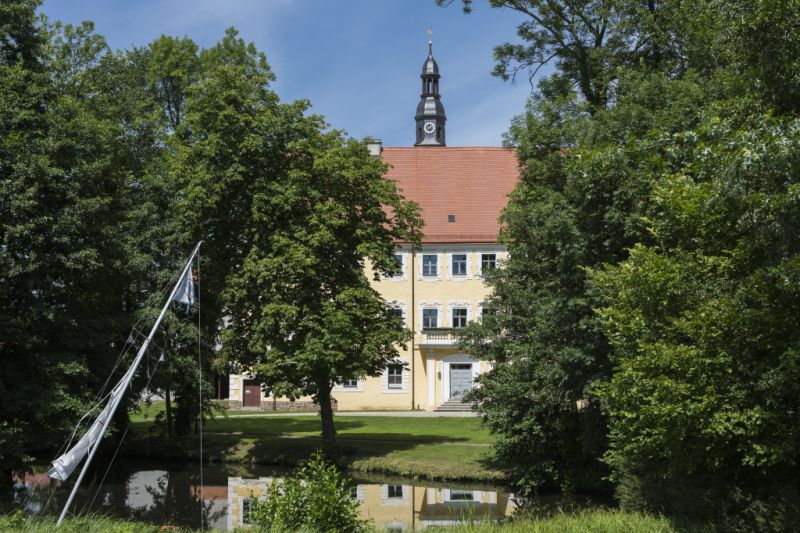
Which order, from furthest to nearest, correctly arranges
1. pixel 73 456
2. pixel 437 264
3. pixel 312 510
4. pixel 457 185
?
pixel 457 185 → pixel 437 264 → pixel 73 456 → pixel 312 510

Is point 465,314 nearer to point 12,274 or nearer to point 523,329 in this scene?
point 523,329

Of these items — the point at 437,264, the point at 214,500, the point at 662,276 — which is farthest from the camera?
the point at 437,264

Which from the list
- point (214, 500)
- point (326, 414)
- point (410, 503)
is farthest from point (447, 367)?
point (214, 500)

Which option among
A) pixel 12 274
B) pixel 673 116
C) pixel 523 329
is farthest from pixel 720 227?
pixel 12 274

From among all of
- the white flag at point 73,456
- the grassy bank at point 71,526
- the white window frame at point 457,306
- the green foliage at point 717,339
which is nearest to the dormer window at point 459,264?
the white window frame at point 457,306

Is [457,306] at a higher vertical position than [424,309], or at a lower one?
higher

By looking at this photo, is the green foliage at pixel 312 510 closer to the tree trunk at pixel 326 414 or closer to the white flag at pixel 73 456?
the white flag at pixel 73 456

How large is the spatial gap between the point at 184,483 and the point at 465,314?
864 inches

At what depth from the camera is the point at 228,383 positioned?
48.4 m

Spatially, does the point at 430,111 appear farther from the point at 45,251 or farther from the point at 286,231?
the point at 45,251

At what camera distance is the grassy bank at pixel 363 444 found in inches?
958

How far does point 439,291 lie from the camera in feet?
144

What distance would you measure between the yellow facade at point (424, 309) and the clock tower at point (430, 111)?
29.8 metres

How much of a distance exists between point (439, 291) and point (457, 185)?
20.6ft
